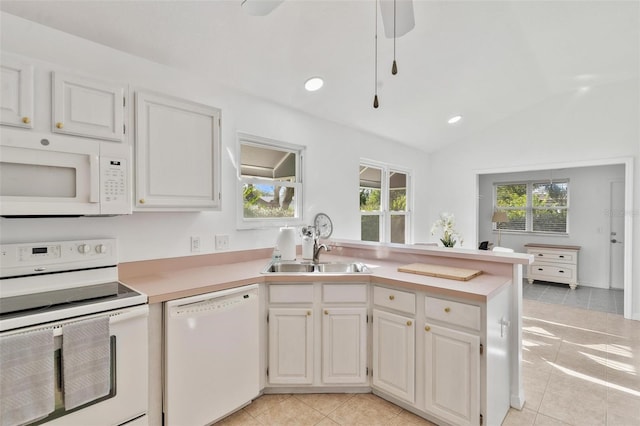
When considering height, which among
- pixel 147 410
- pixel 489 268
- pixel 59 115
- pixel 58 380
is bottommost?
pixel 147 410

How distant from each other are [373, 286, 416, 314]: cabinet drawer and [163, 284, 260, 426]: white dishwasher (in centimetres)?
82

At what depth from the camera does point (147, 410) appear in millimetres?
1606

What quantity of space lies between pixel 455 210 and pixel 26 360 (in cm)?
543

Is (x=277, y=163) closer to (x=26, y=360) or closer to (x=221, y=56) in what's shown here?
(x=221, y=56)

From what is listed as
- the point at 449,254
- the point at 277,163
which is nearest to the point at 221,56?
the point at 277,163

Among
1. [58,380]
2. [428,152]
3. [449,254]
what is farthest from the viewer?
[428,152]

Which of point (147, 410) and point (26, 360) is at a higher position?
point (26, 360)

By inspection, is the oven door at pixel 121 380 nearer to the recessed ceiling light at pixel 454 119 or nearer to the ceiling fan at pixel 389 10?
the ceiling fan at pixel 389 10

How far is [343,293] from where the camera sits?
2.16 metres

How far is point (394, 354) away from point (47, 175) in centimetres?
217

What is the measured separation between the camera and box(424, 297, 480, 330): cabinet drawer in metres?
1.70

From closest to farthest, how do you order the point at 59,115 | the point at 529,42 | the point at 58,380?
the point at 58,380
the point at 59,115
the point at 529,42

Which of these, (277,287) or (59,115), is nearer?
(59,115)

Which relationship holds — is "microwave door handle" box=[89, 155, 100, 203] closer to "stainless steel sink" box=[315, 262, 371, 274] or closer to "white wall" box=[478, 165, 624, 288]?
"stainless steel sink" box=[315, 262, 371, 274]
